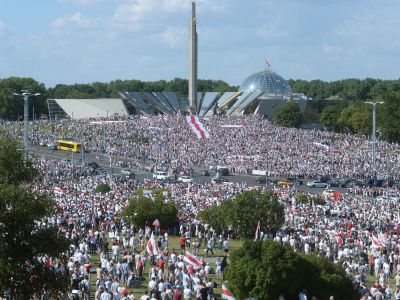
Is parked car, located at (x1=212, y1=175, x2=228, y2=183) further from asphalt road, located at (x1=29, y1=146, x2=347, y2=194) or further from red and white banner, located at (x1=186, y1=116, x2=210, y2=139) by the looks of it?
red and white banner, located at (x1=186, y1=116, x2=210, y2=139)

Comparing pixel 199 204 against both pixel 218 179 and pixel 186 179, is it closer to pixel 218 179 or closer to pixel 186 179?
pixel 186 179

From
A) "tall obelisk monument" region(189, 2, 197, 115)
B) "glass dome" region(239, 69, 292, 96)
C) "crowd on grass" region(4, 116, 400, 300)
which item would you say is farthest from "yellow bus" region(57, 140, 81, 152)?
"glass dome" region(239, 69, 292, 96)

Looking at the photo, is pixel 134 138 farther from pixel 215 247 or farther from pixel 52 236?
pixel 52 236

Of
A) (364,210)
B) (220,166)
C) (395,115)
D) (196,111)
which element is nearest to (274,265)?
(364,210)

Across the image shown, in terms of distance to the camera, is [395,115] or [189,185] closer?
[189,185]

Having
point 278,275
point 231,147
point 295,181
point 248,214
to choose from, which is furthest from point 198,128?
point 278,275

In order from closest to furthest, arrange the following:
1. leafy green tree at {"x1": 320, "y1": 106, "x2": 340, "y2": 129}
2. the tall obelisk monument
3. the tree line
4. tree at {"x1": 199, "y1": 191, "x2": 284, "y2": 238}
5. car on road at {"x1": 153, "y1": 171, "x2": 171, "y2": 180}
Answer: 1. tree at {"x1": 199, "y1": 191, "x2": 284, "y2": 238}
2. car on road at {"x1": 153, "y1": 171, "x2": 171, "y2": 180}
3. the tree line
4. leafy green tree at {"x1": 320, "y1": 106, "x2": 340, "y2": 129}
5. the tall obelisk monument
